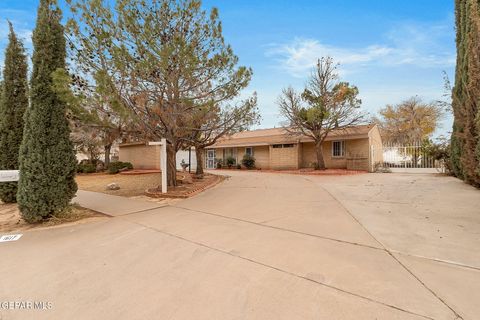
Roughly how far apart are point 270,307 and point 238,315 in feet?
1.09

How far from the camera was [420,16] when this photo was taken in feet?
34.1

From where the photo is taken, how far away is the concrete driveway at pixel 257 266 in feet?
7.89

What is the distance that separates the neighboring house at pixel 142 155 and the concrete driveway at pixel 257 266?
16.7m

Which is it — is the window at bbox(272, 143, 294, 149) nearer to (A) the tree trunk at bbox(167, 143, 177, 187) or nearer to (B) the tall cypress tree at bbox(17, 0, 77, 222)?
(A) the tree trunk at bbox(167, 143, 177, 187)

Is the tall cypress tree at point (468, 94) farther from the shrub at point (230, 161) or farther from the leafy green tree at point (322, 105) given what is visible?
the shrub at point (230, 161)

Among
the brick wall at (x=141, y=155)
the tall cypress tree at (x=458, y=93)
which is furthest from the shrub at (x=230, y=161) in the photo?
the tall cypress tree at (x=458, y=93)

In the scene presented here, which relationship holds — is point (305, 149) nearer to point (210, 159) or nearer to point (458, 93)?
point (210, 159)

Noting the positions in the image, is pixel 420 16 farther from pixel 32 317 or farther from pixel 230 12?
pixel 32 317

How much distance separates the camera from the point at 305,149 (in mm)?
20641

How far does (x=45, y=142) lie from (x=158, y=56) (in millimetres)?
3859

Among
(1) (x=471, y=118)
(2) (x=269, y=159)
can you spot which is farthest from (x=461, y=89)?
(2) (x=269, y=159)

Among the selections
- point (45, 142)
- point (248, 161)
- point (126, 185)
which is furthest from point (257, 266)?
point (248, 161)

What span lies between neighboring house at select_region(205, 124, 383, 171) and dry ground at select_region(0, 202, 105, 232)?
1011cm

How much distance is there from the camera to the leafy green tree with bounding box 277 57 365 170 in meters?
16.4
